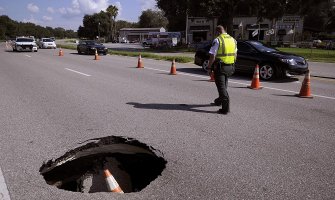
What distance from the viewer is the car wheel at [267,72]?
11281 millimetres

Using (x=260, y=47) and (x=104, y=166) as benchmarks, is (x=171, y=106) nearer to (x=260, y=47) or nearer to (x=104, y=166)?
(x=104, y=166)

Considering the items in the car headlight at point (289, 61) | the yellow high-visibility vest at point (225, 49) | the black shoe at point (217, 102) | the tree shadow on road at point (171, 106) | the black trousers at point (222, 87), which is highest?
the yellow high-visibility vest at point (225, 49)

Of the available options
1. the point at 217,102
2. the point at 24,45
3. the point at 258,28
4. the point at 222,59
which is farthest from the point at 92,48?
the point at 258,28

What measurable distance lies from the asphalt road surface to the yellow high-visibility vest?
1183 millimetres

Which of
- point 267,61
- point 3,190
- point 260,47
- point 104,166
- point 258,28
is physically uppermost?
point 258,28

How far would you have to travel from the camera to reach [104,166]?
4367mm

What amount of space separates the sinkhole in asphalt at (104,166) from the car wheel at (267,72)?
8.21 meters

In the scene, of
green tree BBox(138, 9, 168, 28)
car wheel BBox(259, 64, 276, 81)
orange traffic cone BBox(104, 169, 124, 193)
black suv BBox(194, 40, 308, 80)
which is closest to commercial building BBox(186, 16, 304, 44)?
black suv BBox(194, 40, 308, 80)

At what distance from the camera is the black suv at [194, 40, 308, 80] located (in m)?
11.1

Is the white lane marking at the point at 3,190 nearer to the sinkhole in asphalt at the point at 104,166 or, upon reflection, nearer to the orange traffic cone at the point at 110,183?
the sinkhole in asphalt at the point at 104,166

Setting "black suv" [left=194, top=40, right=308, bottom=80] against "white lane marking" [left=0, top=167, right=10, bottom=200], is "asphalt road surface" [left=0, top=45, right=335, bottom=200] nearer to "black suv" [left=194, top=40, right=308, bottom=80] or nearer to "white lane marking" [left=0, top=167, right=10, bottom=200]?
"white lane marking" [left=0, top=167, right=10, bottom=200]

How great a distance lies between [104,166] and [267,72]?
880 centimetres

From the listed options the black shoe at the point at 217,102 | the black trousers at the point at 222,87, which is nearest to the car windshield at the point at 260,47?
the black shoe at the point at 217,102

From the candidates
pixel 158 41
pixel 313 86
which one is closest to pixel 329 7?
→ pixel 158 41
